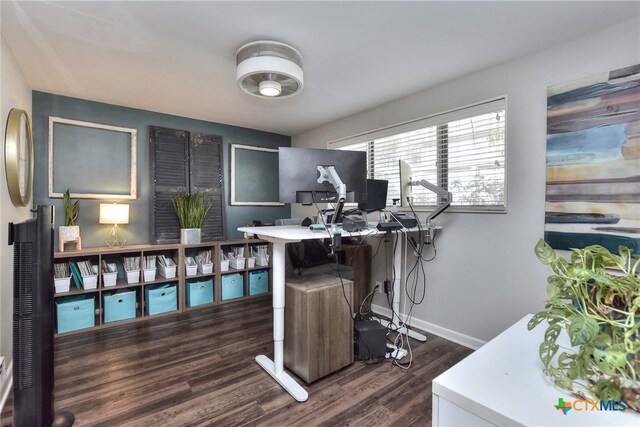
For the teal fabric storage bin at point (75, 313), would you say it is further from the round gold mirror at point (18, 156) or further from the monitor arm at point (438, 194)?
the monitor arm at point (438, 194)

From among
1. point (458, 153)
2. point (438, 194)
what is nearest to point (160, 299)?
point (438, 194)

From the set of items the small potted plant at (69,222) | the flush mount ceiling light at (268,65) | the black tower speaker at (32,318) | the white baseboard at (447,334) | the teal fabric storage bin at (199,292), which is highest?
the flush mount ceiling light at (268,65)

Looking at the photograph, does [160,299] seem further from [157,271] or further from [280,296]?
[280,296]

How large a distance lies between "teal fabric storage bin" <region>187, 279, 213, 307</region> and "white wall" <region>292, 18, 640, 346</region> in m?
2.47

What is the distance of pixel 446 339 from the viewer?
268 cm

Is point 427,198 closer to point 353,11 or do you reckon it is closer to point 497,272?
point 497,272

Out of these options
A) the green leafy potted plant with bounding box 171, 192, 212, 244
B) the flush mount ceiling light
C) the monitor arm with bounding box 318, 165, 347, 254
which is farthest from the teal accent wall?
the monitor arm with bounding box 318, 165, 347, 254

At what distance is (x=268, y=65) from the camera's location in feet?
6.50

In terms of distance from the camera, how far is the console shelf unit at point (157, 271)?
293 cm

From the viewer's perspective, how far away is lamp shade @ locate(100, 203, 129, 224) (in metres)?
3.05

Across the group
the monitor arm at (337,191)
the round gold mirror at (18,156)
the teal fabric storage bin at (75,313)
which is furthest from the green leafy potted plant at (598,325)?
the teal fabric storage bin at (75,313)

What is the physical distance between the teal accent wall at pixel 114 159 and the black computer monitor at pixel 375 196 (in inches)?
85.8

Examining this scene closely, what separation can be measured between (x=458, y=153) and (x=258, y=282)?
9.44ft

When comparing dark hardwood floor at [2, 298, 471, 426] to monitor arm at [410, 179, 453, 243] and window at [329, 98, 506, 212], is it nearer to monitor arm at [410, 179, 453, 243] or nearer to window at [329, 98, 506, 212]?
monitor arm at [410, 179, 453, 243]
